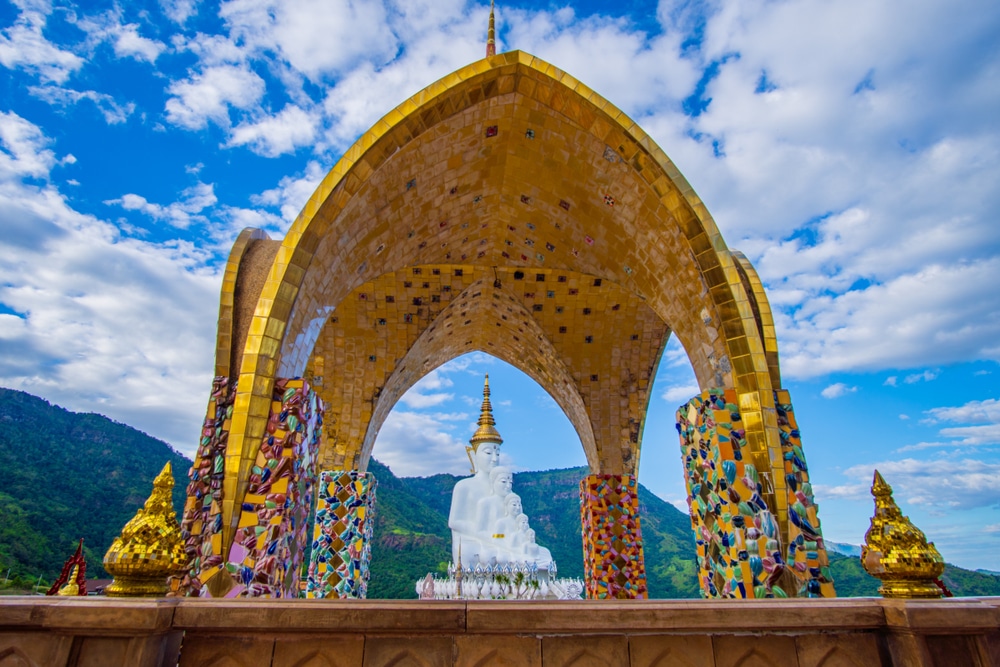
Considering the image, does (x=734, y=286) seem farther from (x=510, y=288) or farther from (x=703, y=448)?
(x=510, y=288)

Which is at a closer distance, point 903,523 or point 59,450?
point 903,523

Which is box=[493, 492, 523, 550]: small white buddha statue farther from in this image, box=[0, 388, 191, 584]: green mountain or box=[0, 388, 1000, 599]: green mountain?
box=[0, 388, 191, 584]: green mountain

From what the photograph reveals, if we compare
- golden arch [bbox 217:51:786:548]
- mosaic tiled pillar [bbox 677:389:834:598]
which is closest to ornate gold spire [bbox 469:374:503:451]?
golden arch [bbox 217:51:786:548]

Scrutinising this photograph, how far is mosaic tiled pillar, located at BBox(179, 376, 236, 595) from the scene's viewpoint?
4.40m

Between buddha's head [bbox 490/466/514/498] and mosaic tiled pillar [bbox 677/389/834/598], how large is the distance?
258 inches

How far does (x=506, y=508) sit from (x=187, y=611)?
33.4ft

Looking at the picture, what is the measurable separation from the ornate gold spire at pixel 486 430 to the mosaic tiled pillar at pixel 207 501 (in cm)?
838

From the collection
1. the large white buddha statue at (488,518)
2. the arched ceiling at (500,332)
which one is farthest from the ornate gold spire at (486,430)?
the arched ceiling at (500,332)

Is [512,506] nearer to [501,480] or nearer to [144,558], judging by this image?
[501,480]

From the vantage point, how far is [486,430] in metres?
13.2

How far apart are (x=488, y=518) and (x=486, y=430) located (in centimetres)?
224

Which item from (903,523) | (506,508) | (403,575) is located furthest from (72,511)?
(903,523)

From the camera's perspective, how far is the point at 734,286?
5559 mm

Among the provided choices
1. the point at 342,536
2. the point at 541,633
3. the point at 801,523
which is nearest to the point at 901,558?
the point at 541,633
